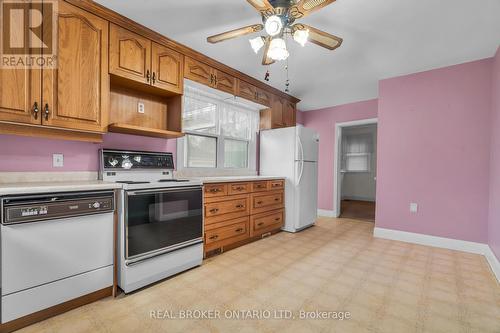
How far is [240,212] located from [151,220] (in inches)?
49.0

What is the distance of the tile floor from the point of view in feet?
5.00

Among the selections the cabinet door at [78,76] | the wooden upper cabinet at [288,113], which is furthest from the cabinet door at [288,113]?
the cabinet door at [78,76]

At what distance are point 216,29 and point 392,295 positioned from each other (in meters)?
2.86

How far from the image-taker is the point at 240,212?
3.02m

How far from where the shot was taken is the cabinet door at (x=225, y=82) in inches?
120

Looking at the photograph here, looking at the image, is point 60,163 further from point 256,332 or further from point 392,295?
point 392,295

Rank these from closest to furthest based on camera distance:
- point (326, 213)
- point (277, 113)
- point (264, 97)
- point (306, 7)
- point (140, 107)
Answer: point (306, 7)
point (140, 107)
point (264, 97)
point (277, 113)
point (326, 213)

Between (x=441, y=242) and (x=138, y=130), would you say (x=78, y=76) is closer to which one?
(x=138, y=130)

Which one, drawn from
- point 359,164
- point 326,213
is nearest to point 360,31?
point 326,213

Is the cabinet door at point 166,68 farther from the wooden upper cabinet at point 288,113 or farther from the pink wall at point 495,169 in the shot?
the pink wall at point 495,169

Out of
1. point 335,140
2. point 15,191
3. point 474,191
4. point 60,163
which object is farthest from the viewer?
point 335,140

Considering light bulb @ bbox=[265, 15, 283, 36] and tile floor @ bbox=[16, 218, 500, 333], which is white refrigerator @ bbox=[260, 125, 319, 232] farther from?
light bulb @ bbox=[265, 15, 283, 36]

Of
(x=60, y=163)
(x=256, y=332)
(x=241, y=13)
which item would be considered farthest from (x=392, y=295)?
(x=60, y=163)

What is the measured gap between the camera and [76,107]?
6.34ft
